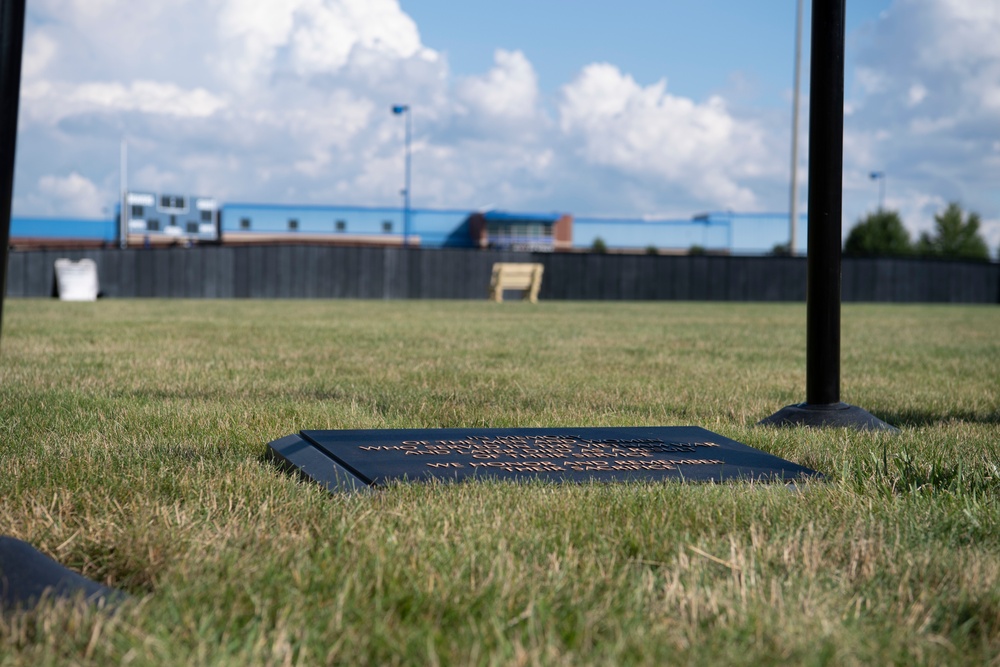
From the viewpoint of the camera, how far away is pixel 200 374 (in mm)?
7160

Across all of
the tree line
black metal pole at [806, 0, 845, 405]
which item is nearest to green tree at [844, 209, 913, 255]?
the tree line

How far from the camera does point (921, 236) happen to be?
83750 millimetres

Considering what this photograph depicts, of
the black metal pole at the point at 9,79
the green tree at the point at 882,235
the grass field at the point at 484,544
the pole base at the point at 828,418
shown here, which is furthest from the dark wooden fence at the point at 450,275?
the green tree at the point at 882,235

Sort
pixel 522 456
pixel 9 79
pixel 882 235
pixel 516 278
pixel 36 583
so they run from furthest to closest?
pixel 882 235 < pixel 516 278 < pixel 522 456 < pixel 9 79 < pixel 36 583

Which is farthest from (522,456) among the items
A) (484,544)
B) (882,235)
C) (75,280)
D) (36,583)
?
(882,235)

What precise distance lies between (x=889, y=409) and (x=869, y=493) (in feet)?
10.1

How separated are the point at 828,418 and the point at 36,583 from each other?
4082mm

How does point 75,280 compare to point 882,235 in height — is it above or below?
below

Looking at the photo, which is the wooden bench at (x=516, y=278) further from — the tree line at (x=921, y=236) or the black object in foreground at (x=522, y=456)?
the tree line at (x=921, y=236)

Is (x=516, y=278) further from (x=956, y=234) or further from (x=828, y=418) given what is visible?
(x=956, y=234)

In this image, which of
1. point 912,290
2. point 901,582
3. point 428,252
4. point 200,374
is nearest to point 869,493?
point 901,582

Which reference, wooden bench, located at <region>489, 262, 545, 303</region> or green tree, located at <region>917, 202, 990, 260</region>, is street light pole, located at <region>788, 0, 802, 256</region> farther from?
green tree, located at <region>917, 202, 990, 260</region>

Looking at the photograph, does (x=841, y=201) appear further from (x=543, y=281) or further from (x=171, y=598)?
(x=543, y=281)

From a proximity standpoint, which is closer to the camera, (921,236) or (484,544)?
(484,544)
